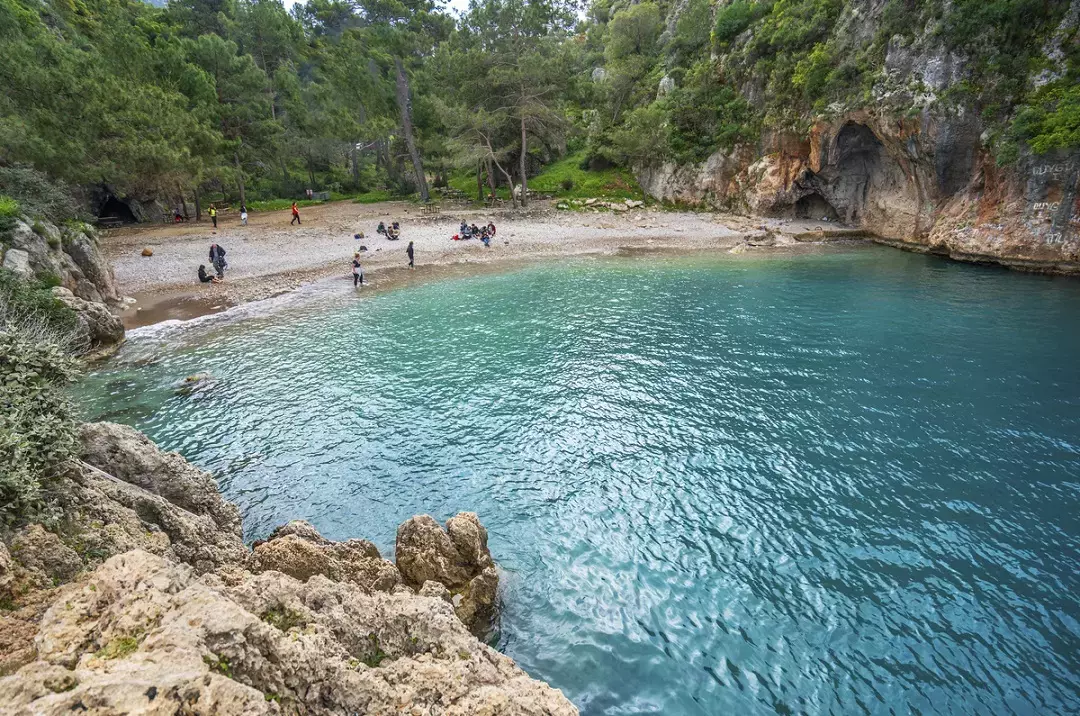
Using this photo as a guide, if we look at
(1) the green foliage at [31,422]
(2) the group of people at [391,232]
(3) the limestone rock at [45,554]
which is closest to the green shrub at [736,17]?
(2) the group of people at [391,232]

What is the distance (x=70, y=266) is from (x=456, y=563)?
2549 centimetres

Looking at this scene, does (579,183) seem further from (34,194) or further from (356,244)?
(34,194)

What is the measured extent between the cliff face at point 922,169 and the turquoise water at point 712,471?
6906mm

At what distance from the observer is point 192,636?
403 centimetres

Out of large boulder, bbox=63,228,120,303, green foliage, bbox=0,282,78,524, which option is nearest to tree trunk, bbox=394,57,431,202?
large boulder, bbox=63,228,120,303

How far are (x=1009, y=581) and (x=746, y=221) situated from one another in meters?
43.2

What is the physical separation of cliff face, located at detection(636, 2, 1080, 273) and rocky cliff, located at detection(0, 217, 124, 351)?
4710 centimetres

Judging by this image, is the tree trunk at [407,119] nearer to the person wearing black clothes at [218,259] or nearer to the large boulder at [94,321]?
the person wearing black clothes at [218,259]

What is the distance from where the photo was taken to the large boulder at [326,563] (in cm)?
831

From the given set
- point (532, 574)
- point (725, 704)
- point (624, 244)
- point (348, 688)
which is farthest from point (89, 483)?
point (624, 244)

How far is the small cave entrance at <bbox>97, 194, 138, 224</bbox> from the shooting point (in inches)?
1894

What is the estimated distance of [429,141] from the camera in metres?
57.8

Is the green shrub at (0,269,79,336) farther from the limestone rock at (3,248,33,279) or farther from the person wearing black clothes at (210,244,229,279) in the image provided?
the person wearing black clothes at (210,244,229,279)

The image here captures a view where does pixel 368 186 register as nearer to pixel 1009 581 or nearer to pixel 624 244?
pixel 624 244
